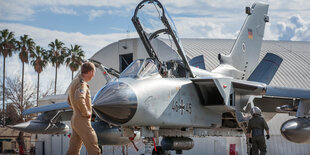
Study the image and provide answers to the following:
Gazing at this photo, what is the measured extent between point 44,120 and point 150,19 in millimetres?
5576

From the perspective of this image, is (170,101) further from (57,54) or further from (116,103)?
(57,54)

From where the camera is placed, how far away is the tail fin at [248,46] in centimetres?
1554

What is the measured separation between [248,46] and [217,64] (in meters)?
16.0

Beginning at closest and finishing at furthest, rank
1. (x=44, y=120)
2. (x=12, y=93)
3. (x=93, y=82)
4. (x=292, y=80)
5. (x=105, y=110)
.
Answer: (x=105, y=110)
(x=44, y=120)
(x=292, y=80)
(x=93, y=82)
(x=12, y=93)

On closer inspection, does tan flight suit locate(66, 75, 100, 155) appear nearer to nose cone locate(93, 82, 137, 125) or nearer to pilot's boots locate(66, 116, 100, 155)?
pilot's boots locate(66, 116, 100, 155)

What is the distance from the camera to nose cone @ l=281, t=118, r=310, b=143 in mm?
10922

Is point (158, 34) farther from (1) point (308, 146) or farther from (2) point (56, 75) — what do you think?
(2) point (56, 75)

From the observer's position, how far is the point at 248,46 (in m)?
16.5

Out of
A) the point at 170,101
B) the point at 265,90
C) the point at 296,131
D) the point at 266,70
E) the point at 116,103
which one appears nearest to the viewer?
the point at 116,103

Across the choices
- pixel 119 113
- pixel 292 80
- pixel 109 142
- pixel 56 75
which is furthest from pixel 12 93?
pixel 119 113

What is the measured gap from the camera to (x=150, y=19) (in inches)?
463

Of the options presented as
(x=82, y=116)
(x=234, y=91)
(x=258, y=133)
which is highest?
(x=234, y=91)

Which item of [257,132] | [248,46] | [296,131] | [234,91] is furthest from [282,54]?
[257,132]

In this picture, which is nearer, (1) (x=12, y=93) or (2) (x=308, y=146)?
(2) (x=308, y=146)
